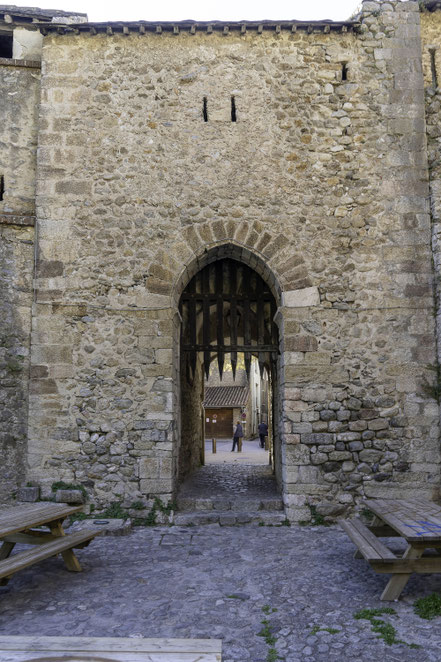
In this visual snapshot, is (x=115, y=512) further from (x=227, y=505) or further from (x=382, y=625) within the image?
(x=382, y=625)

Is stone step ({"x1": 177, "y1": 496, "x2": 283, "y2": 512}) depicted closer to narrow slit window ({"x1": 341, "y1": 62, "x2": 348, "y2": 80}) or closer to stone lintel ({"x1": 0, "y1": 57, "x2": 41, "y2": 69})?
narrow slit window ({"x1": 341, "y1": 62, "x2": 348, "y2": 80})

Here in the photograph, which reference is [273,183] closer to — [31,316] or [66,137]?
[66,137]

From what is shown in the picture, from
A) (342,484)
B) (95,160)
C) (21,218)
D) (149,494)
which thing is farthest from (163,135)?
(342,484)

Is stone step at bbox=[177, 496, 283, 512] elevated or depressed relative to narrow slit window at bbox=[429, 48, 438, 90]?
depressed

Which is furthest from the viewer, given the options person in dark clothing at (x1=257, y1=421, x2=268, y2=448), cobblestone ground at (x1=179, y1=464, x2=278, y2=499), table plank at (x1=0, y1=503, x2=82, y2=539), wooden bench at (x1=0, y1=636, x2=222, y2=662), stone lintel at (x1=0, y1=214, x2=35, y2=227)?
person in dark clothing at (x1=257, y1=421, x2=268, y2=448)

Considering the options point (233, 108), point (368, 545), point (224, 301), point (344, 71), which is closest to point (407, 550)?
point (368, 545)

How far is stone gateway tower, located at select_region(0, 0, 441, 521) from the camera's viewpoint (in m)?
5.34

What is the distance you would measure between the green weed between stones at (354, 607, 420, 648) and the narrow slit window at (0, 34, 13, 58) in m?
7.05

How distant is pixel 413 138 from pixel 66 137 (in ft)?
13.0

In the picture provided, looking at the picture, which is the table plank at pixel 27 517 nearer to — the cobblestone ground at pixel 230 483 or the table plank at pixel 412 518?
the cobblestone ground at pixel 230 483

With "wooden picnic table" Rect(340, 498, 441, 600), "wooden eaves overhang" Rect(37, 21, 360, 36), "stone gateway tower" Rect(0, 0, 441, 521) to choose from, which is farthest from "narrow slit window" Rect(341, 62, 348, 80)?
"wooden picnic table" Rect(340, 498, 441, 600)

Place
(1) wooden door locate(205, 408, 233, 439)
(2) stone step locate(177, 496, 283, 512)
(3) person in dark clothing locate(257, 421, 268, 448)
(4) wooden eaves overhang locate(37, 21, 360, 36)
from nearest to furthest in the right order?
(2) stone step locate(177, 496, 283, 512) → (4) wooden eaves overhang locate(37, 21, 360, 36) → (3) person in dark clothing locate(257, 421, 268, 448) → (1) wooden door locate(205, 408, 233, 439)

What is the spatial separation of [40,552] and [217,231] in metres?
3.70

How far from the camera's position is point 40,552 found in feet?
10.6
